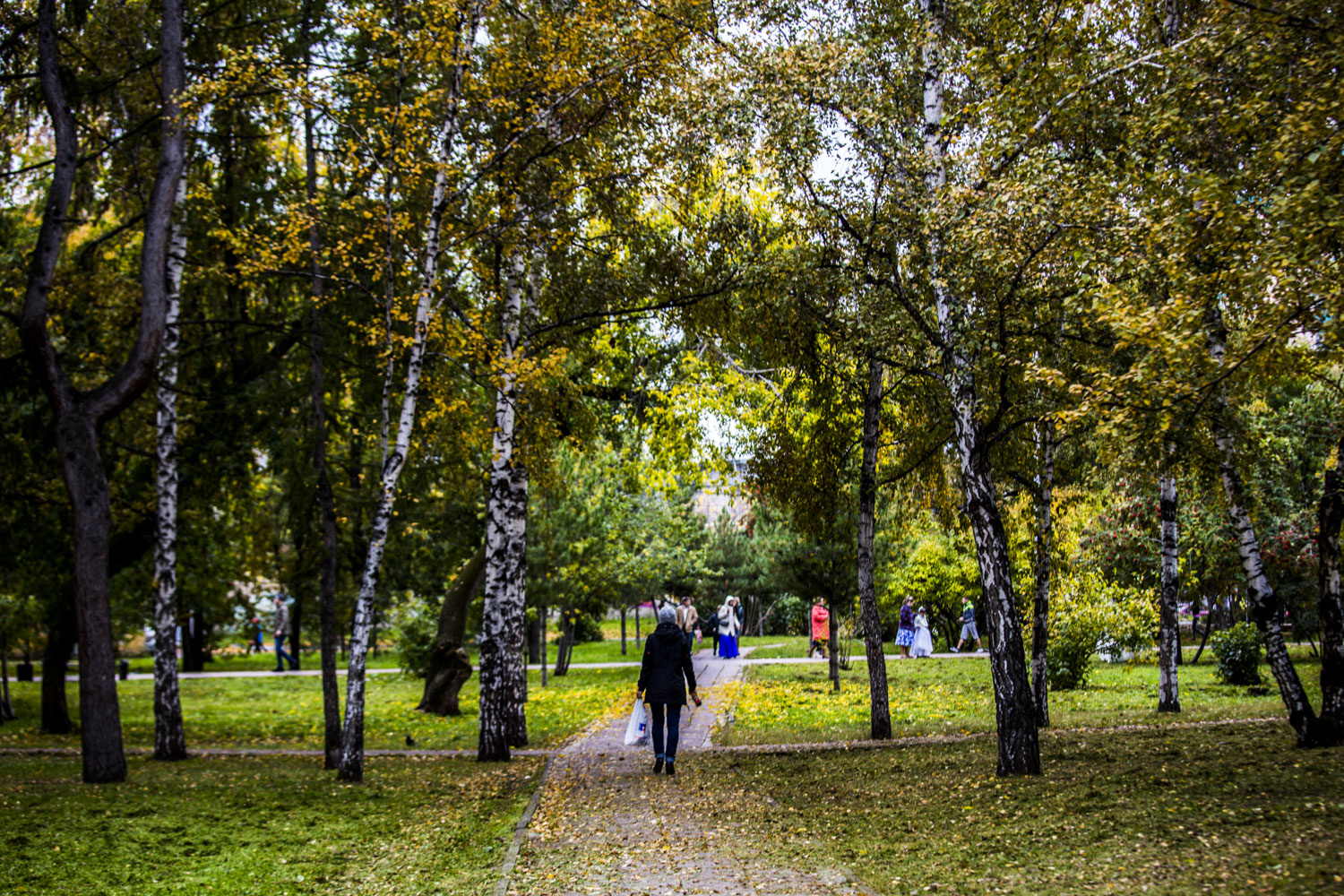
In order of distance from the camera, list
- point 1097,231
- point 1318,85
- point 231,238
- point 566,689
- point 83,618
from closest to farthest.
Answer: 1. point 1318,85
2. point 1097,231
3. point 83,618
4. point 231,238
5. point 566,689

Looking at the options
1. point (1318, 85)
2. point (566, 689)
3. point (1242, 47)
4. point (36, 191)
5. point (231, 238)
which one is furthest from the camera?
point (566, 689)

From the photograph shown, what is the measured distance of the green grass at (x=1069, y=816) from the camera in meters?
5.73

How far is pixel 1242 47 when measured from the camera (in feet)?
24.1

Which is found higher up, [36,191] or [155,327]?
[36,191]

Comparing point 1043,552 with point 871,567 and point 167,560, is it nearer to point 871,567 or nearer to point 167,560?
point 871,567

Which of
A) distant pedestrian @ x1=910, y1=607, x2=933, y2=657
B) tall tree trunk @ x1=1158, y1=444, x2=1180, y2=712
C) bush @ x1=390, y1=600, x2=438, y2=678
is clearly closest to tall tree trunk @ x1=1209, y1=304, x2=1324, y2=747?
tall tree trunk @ x1=1158, y1=444, x2=1180, y2=712

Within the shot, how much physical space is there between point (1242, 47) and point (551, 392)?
8.46 metres

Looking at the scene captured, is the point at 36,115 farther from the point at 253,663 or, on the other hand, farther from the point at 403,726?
the point at 253,663

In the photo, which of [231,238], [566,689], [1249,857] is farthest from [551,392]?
[566,689]

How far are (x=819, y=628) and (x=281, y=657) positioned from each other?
19.7 m

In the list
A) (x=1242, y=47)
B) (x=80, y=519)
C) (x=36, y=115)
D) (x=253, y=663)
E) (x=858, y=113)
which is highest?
(x=36, y=115)

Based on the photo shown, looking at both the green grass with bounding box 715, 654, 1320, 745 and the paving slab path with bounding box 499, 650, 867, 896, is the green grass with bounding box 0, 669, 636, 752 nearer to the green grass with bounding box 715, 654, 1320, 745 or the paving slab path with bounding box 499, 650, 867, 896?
the green grass with bounding box 715, 654, 1320, 745

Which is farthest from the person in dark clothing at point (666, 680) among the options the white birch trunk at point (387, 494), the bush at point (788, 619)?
the bush at point (788, 619)

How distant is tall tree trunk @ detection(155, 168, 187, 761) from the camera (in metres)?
12.7
